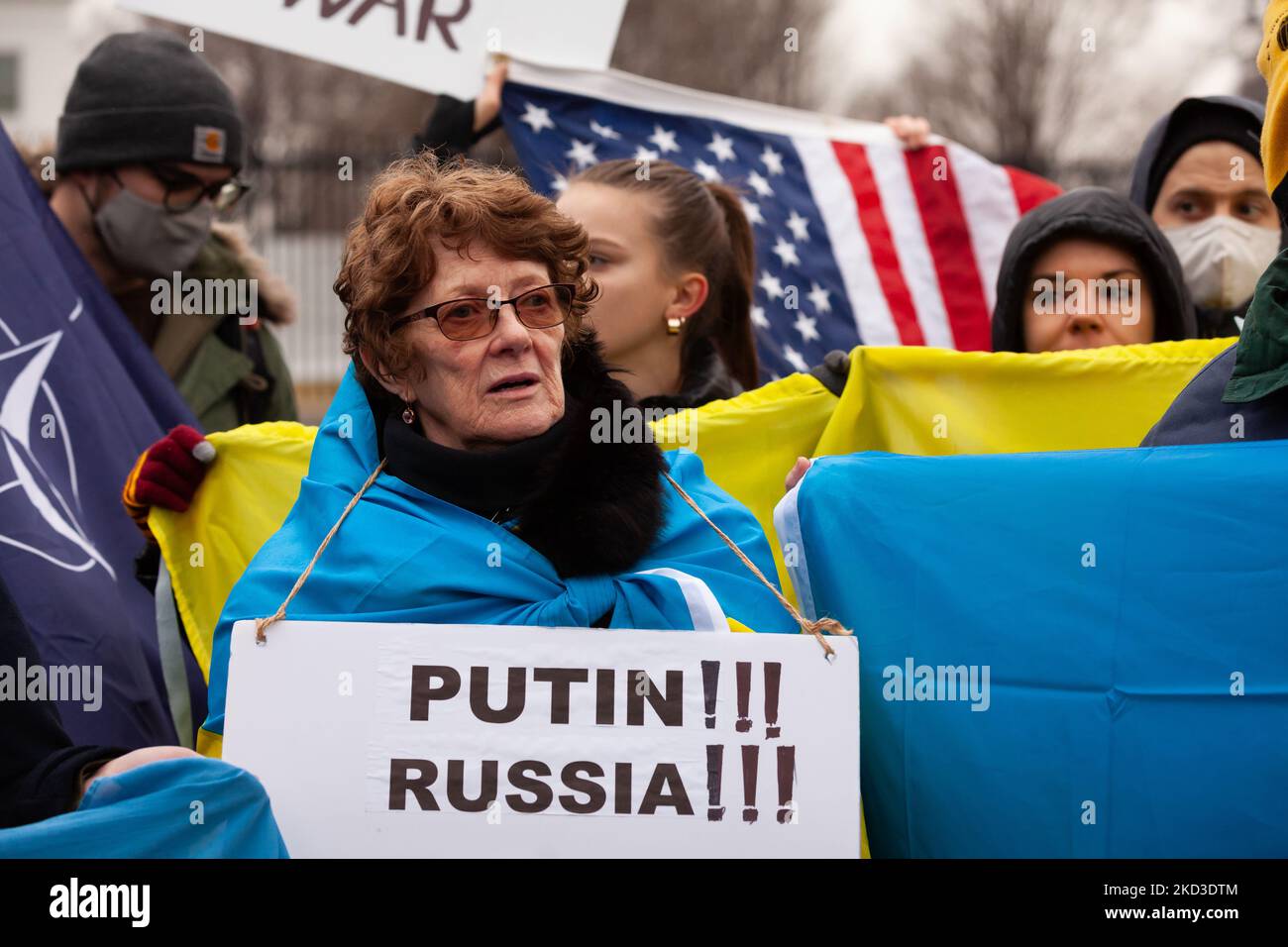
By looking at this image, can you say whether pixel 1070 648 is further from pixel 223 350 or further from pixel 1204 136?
pixel 223 350

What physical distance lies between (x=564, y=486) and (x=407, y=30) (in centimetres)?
288

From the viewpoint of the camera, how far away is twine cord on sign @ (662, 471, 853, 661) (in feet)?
8.74

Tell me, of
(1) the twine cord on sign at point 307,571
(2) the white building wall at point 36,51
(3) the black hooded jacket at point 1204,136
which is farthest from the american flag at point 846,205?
(2) the white building wall at point 36,51

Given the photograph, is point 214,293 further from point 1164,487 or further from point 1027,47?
point 1027,47

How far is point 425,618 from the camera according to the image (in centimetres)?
280

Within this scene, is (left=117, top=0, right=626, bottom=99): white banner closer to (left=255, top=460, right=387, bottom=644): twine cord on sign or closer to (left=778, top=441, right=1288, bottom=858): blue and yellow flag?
(left=255, top=460, right=387, bottom=644): twine cord on sign

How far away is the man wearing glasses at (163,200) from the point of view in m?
4.80

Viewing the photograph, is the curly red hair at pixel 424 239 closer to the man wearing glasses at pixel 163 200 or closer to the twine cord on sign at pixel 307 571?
the twine cord on sign at pixel 307 571

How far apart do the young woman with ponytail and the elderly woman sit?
44.5 inches

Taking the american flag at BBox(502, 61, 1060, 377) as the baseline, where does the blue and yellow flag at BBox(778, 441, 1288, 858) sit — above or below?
below

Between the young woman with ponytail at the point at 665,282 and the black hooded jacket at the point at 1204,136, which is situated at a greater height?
the black hooded jacket at the point at 1204,136

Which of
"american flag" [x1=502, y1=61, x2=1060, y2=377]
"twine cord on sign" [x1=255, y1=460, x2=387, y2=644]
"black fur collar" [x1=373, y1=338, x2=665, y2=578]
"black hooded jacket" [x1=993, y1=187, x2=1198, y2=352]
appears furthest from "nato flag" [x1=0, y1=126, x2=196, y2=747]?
"black hooded jacket" [x1=993, y1=187, x2=1198, y2=352]

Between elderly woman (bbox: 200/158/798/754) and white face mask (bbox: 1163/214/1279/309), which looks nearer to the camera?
elderly woman (bbox: 200/158/798/754)
